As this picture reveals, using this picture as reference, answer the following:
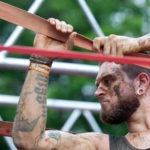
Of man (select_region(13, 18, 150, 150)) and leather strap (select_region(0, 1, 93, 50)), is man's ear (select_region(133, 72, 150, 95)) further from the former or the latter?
leather strap (select_region(0, 1, 93, 50))

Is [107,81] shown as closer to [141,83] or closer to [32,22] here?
[141,83]

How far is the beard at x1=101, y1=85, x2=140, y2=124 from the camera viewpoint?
2549 mm

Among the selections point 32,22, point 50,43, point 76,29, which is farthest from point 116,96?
point 76,29

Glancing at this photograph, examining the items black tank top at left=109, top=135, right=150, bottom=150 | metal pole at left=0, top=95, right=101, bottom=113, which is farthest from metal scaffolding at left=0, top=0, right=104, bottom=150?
black tank top at left=109, top=135, right=150, bottom=150

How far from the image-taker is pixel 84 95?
8.85 meters

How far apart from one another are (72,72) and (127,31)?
6.43 meters

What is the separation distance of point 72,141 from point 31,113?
0.31 meters

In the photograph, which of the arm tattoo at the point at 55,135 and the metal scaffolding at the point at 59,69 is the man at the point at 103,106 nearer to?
the arm tattoo at the point at 55,135

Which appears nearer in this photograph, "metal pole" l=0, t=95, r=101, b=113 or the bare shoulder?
the bare shoulder

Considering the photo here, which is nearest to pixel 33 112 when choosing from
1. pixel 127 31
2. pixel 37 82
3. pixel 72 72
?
pixel 37 82

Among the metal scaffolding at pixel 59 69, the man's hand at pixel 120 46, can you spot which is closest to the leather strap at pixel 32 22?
the man's hand at pixel 120 46

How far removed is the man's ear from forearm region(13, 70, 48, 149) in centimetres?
61

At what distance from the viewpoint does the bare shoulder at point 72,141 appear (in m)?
2.35

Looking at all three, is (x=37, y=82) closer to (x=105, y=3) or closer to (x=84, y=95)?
(x=84, y=95)
